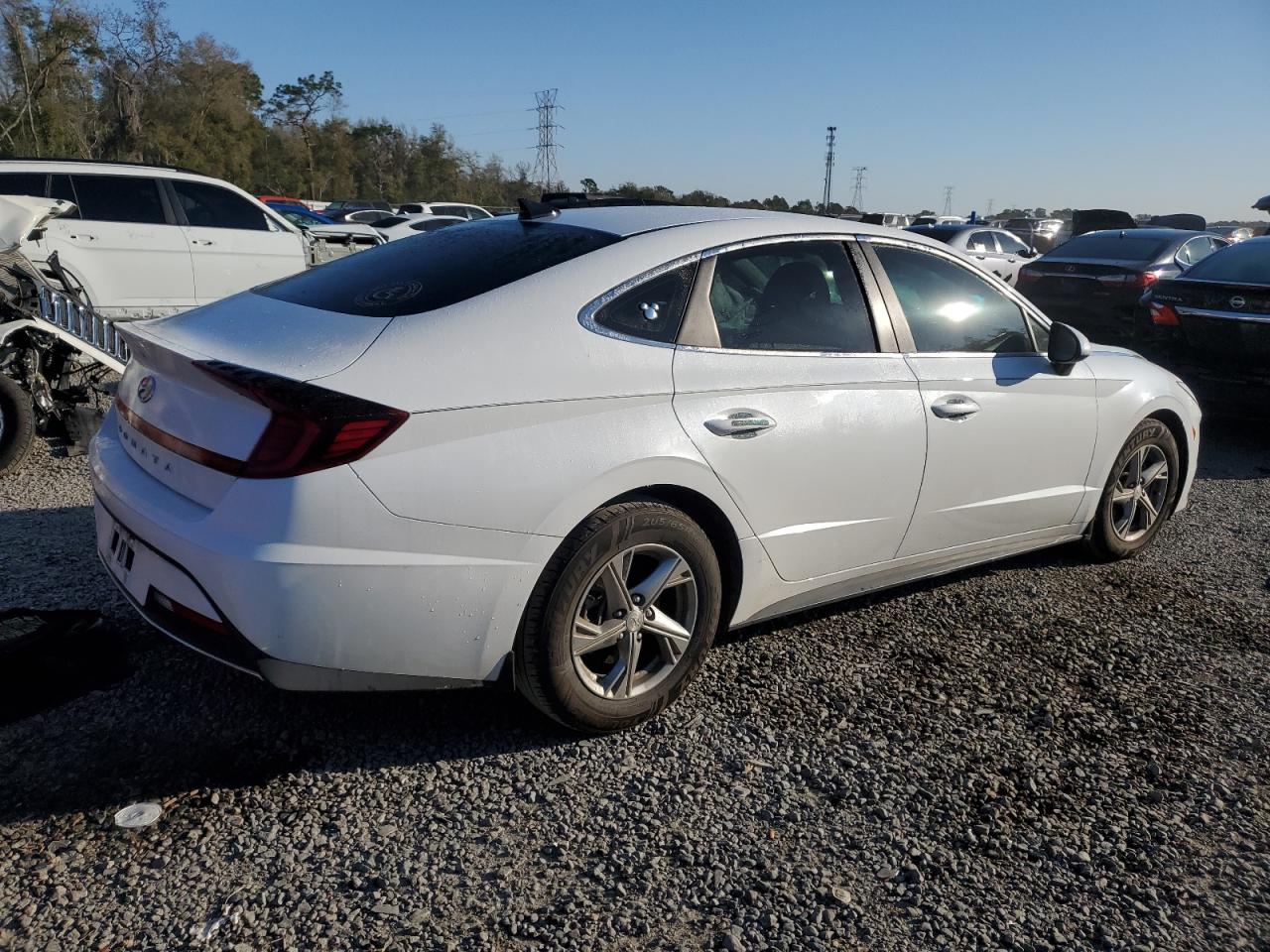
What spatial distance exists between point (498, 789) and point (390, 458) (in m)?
1.02

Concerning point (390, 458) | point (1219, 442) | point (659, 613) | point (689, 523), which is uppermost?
point (390, 458)

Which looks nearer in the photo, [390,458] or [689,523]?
[390,458]

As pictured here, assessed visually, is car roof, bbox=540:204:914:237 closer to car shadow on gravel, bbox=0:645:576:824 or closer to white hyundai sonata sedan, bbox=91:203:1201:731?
white hyundai sonata sedan, bbox=91:203:1201:731

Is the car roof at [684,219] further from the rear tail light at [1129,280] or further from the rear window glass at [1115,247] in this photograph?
the rear window glass at [1115,247]

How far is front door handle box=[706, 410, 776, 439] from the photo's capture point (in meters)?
3.17

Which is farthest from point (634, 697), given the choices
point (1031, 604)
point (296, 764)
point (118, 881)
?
point (1031, 604)

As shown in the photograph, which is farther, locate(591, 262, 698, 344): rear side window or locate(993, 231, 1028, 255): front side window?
locate(993, 231, 1028, 255): front side window

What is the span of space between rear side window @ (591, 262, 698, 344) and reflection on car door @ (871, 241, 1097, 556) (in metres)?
1.03

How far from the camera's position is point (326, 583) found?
8.35 ft

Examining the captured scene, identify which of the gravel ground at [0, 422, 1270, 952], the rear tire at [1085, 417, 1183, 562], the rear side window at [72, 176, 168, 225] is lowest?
the gravel ground at [0, 422, 1270, 952]

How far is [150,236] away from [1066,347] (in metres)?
8.66

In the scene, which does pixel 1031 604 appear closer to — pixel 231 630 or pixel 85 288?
pixel 231 630

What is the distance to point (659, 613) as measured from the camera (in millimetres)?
3176

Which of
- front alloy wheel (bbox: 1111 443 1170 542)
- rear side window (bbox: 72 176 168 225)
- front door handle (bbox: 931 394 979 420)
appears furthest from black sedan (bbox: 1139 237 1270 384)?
rear side window (bbox: 72 176 168 225)
